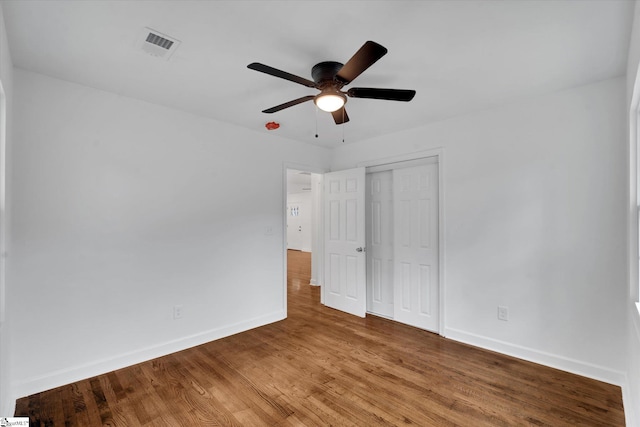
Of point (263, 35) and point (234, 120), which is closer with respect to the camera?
point (263, 35)

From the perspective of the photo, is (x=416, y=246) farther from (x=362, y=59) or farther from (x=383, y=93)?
(x=362, y=59)

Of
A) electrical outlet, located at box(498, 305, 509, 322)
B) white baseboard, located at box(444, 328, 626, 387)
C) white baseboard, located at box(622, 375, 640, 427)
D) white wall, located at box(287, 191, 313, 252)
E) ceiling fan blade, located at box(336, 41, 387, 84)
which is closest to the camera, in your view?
ceiling fan blade, located at box(336, 41, 387, 84)

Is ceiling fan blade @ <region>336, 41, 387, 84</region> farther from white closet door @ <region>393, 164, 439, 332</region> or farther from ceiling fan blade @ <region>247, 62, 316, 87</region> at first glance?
white closet door @ <region>393, 164, 439, 332</region>

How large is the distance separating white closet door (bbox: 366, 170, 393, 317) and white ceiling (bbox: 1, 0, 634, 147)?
1545mm

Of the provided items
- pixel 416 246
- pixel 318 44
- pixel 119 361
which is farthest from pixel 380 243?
pixel 119 361

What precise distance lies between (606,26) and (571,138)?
1088 millimetres

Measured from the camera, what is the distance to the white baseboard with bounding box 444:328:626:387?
2.44 meters

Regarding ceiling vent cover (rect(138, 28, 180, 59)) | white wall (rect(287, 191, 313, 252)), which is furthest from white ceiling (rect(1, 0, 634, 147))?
white wall (rect(287, 191, 313, 252))

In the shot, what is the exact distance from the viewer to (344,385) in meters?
2.42

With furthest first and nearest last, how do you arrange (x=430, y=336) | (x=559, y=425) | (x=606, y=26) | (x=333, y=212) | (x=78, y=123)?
(x=333, y=212) → (x=430, y=336) → (x=78, y=123) → (x=559, y=425) → (x=606, y=26)

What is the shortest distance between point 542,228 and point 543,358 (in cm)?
122

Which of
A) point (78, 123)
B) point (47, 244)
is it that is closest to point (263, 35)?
point (78, 123)

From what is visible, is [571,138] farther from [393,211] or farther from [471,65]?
[393,211]

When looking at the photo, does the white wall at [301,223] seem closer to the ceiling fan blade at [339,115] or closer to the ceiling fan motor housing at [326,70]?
the ceiling fan blade at [339,115]
